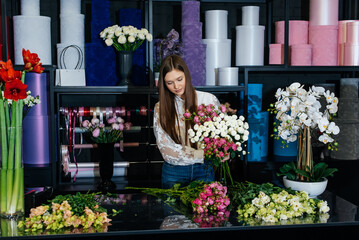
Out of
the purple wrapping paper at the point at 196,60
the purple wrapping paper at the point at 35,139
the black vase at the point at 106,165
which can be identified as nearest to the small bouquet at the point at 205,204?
the black vase at the point at 106,165

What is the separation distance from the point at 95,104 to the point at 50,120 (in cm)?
48

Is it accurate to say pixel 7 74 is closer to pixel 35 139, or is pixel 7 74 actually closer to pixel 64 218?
pixel 64 218

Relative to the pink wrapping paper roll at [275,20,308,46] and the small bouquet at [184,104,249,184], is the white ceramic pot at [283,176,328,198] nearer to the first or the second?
the small bouquet at [184,104,249,184]

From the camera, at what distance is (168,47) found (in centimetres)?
333

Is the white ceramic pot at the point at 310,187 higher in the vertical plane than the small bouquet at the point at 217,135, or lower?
lower

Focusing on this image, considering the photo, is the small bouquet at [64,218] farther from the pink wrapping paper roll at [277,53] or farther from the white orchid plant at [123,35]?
the pink wrapping paper roll at [277,53]

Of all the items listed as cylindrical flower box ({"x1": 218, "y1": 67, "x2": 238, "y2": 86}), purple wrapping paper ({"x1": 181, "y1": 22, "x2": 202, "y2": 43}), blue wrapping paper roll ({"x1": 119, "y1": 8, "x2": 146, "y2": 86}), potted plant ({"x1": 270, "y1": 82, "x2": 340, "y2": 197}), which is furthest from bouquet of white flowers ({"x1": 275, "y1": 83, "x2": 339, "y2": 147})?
blue wrapping paper roll ({"x1": 119, "y1": 8, "x2": 146, "y2": 86})

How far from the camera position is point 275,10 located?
3869 millimetres

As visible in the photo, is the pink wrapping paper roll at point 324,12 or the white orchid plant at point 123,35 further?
the pink wrapping paper roll at point 324,12

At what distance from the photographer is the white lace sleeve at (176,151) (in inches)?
102

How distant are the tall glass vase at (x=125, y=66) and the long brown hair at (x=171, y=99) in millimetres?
663

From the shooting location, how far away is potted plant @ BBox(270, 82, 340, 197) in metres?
2.18

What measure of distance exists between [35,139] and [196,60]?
131 cm

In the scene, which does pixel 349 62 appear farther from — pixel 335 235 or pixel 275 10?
pixel 335 235
